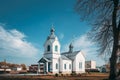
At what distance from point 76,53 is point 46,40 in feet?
33.9

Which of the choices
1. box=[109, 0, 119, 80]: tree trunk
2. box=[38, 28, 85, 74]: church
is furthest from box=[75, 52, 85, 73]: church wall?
box=[109, 0, 119, 80]: tree trunk

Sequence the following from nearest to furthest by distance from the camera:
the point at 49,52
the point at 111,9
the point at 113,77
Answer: the point at 113,77 → the point at 111,9 → the point at 49,52

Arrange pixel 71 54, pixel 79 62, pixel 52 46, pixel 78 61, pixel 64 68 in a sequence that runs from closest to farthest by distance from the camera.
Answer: pixel 52 46 → pixel 64 68 → pixel 78 61 → pixel 79 62 → pixel 71 54

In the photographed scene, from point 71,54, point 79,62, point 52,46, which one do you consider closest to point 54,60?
point 52,46

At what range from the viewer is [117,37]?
51.5ft

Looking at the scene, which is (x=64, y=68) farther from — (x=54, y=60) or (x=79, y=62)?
(x=79, y=62)

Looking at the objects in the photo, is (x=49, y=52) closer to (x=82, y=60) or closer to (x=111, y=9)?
(x=82, y=60)

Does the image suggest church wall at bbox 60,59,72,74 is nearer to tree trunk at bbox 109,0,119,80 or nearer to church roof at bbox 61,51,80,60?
church roof at bbox 61,51,80,60

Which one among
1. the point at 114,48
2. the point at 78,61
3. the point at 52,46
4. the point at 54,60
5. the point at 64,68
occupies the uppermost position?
the point at 52,46

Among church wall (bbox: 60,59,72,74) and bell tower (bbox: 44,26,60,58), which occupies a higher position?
bell tower (bbox: 44,26,60,58)

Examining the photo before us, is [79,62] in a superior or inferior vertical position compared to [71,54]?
inferior

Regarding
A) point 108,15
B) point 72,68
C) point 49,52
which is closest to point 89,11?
point 108,15

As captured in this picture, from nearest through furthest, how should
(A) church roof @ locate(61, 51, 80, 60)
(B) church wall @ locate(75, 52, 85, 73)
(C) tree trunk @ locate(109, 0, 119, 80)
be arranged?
(C) tree trunk @ locate(109, 0, 119, 80) < (B) church wall @ locate(75, 52, 85, 73) < (A) church roof @ locate(61, 51, 80, 60)

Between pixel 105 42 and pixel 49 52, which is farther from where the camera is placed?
pixel 49 52
